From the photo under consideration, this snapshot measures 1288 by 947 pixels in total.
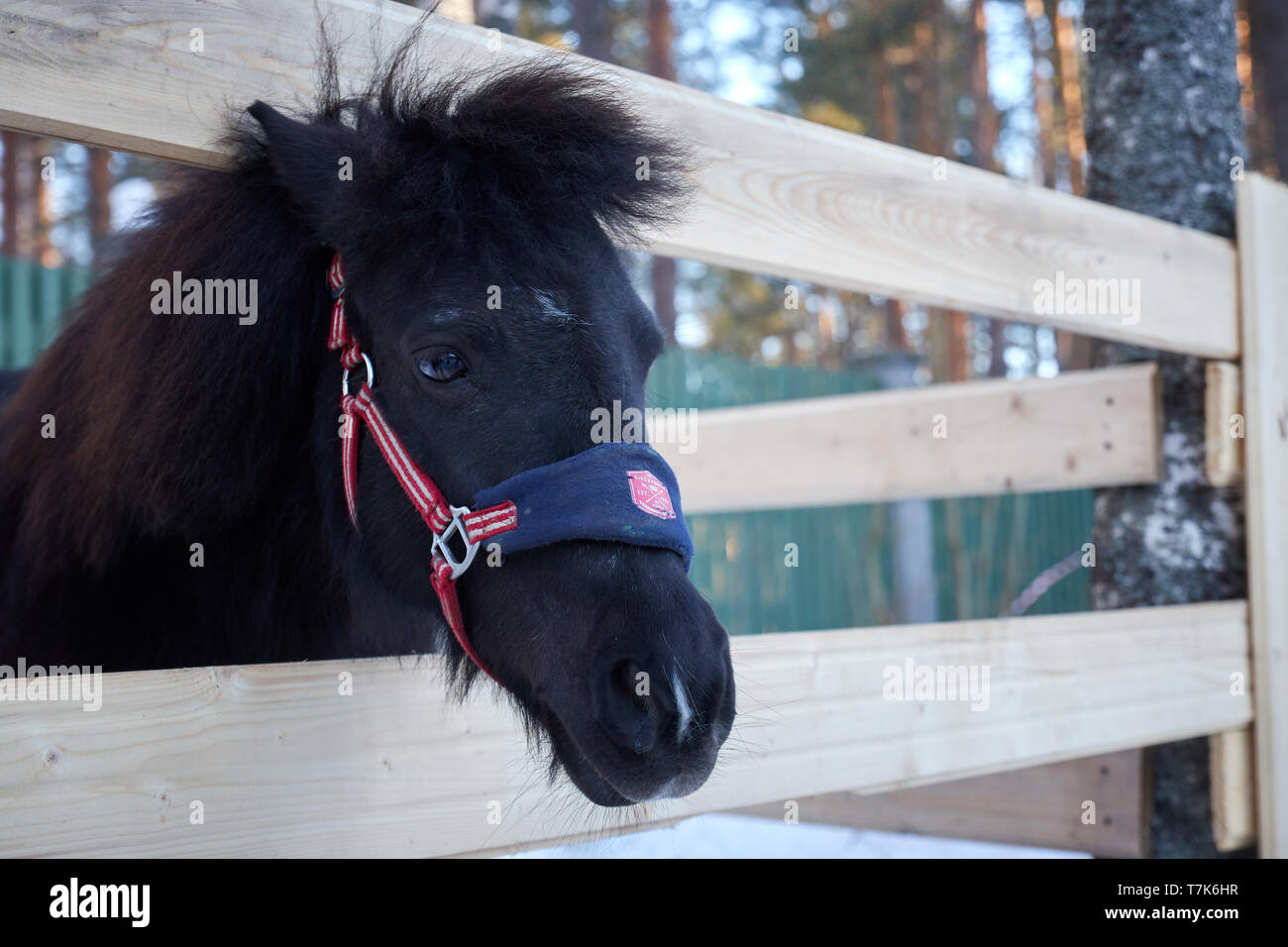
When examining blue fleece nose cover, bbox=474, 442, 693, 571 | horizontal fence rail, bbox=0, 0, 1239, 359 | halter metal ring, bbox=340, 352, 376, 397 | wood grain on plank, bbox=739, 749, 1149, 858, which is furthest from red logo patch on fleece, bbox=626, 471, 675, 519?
wood grain on plank, bbox=739, 749, 1149, 858

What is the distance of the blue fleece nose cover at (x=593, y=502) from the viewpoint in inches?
59.1

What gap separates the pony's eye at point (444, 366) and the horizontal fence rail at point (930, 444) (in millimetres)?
1463

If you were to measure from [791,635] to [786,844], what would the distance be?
244 centimetres

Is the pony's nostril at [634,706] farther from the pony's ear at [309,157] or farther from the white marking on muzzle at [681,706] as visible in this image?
the pony's ear at [309,157]

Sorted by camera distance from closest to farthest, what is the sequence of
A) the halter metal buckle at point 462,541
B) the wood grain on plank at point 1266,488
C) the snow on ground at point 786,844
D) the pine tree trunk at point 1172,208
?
the halter metal buckle at point 462,541 < the wood grain on plank at point 1266,488 < the pine tree trunk at point 1172,208 < the snow on ground at point 786,844

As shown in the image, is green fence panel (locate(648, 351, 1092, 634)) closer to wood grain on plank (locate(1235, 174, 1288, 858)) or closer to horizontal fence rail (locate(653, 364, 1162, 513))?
horizontal fence rail (locate(653, 364, 1162, 513))

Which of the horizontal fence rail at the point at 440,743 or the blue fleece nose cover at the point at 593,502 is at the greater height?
the blue fleece nose cover at the point at 593,502

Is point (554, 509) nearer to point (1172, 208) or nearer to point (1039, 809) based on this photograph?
point (1039, 809)

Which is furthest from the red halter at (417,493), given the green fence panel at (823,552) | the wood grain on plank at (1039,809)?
the green fence panel at (823,552)

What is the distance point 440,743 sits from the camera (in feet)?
5.75

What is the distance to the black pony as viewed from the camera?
59.3 inches

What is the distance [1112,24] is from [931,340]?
15984 millimetres

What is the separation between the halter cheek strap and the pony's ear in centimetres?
42
